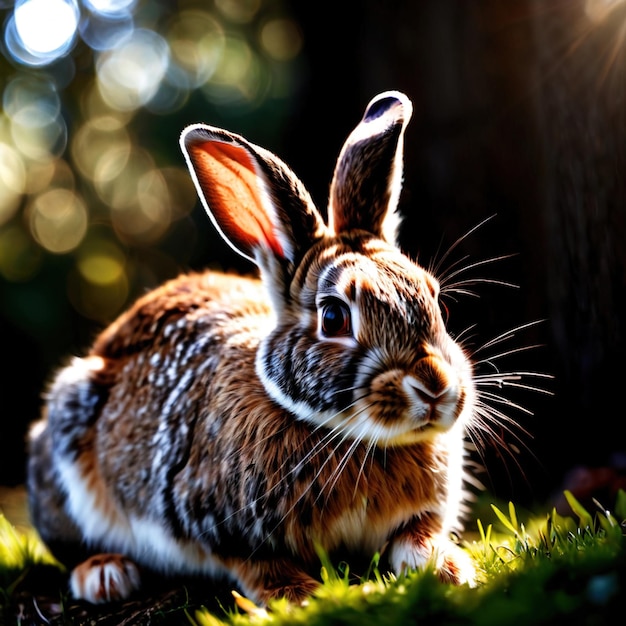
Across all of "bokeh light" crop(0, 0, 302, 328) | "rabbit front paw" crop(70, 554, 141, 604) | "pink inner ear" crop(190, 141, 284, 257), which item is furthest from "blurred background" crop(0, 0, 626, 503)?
"rabbit front paw" crop(70, 554, 141, 604)

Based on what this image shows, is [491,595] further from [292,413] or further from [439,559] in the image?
[292,413]

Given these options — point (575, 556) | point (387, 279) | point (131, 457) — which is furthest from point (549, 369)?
point (131, 457)

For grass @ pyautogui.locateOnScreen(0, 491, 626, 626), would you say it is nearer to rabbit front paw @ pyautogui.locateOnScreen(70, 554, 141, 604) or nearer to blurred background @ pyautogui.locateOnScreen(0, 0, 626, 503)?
rabbit front paw @ pyautogui.locateOnScreen(70, 554, 141, 604)

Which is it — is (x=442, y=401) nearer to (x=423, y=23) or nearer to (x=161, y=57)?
(x=423, y=23)

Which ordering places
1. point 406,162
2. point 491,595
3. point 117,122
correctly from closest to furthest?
point 491,595
point 406,162
point 117,122

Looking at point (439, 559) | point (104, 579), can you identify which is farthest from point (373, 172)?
point (104, 579)

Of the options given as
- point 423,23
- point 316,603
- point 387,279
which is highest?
point 423,23
